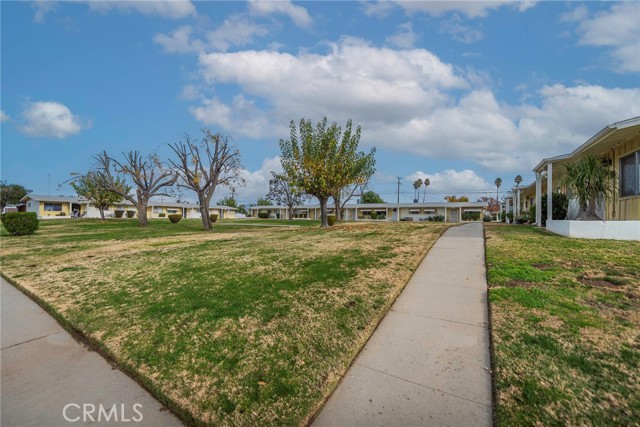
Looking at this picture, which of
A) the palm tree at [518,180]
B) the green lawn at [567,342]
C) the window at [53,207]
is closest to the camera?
the green lawn at [567,342]

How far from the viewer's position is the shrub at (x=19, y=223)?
14.8m

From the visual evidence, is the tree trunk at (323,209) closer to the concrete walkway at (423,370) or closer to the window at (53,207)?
the concrete walkway at (423,370)

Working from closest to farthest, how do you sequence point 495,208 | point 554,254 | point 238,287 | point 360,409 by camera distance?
point 360,409, point 238,287, point 554,254, point 495,208

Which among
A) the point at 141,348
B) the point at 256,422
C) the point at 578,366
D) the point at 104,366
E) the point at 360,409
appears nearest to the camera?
the point at 256,422

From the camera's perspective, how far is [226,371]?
8.89 feet

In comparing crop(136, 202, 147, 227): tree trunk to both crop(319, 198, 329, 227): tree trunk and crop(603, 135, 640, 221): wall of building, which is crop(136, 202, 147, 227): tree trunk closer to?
crop(319, 198, 329, 227): tree trunk

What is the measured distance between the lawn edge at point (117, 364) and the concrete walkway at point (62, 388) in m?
0.04

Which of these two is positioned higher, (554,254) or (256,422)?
(554,254)

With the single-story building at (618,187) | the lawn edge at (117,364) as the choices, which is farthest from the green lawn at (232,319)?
→ the single-story building at (618,187)

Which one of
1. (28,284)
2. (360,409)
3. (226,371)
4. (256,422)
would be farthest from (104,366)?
(28,284)

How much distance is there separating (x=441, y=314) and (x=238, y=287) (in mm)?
3113

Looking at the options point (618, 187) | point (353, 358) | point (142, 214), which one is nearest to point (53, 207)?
point (142, 214)

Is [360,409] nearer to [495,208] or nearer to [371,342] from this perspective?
[371,342]

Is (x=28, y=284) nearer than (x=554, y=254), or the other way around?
(x=28, y=284)
